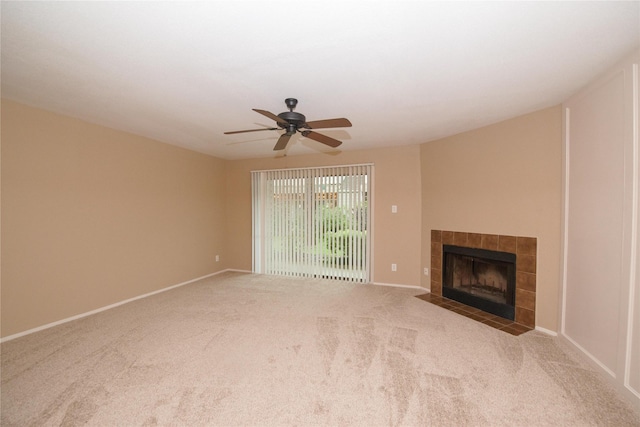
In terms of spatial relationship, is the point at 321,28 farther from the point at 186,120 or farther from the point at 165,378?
the point at 165,378

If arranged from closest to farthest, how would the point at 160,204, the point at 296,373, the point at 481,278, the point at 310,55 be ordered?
the point at 310,55 → the point at 296,373 → the point at 481,278 → the point at 160,204

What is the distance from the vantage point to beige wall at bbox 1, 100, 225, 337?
2.83m

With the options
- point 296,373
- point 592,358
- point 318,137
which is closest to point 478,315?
point 592,358

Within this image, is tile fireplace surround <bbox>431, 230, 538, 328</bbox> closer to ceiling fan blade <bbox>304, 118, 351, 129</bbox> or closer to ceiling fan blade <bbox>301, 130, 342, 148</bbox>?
ceiling fan blade <bbox>301, 130, 342, 148</bbox>

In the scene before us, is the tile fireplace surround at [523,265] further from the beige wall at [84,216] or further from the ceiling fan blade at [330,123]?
the beige wall at [84,216]

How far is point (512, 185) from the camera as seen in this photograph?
10.8 ft

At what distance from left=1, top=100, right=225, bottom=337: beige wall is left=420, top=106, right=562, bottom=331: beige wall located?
4.41 m

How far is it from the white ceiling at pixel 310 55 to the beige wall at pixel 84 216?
47 cm

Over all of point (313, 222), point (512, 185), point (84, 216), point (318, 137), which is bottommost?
point (313, 222)

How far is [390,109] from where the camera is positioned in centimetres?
298

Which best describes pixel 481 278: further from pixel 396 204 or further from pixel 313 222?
pixel 313 222

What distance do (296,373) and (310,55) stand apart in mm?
2469

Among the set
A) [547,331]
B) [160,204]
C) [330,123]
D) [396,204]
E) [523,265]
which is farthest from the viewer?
[396,204]

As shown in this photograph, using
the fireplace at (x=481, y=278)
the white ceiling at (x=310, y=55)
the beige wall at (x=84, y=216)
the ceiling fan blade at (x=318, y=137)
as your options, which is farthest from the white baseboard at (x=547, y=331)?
the beige wall at (x=84, y=216)
